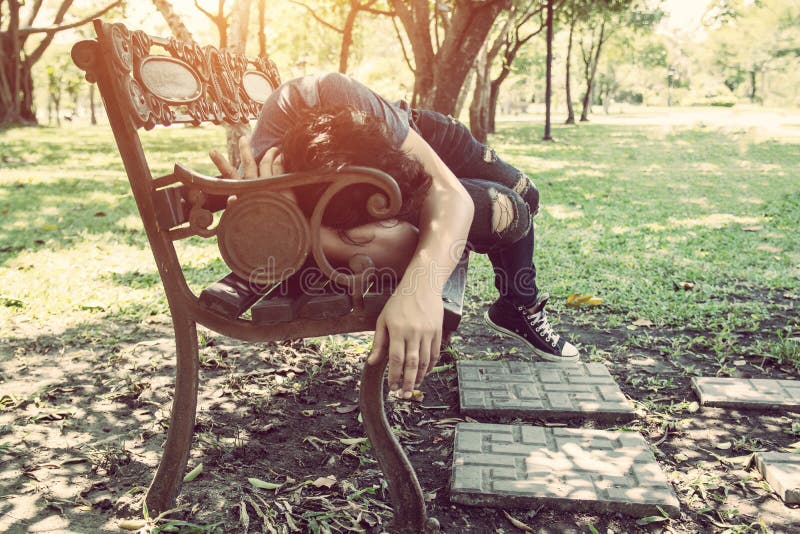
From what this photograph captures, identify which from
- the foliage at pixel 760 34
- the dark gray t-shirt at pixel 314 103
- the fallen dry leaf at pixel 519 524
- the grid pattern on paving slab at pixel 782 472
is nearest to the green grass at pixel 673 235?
the grid pattern on paving slab at pixel 782 472

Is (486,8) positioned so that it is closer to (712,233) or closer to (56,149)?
(712,233)

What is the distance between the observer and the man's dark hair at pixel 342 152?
5.83 ft

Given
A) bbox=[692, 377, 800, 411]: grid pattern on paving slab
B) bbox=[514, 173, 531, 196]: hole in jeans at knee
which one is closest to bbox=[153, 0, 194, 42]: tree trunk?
bbox=[514, 173, 531, 196]: hole in jeans at knee

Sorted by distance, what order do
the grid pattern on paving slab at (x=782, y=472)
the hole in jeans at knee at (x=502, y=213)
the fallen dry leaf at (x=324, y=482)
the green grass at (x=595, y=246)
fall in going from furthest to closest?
the green grass at (x=595, y=246), the hole in jeans at knee at (x=502, y=213), the fallen dry leaf at (x=324, y=482), the grid pattern on paving slab at (x=782, y=472)

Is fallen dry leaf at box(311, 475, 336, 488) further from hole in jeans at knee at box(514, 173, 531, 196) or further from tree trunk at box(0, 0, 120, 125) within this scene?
tree trunk at box(0, 0, 120, 125)

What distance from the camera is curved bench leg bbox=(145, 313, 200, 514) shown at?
6.48 ft

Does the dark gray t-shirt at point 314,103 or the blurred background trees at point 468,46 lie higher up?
the blurred background trees at point 468,46

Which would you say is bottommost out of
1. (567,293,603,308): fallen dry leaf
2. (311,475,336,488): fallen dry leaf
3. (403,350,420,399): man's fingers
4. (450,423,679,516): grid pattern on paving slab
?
(311,475,336,488): fallen dry leaf

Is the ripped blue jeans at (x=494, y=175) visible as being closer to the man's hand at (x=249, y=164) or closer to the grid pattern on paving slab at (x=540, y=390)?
the grid pattern on paving slab at (x=540, y=390)

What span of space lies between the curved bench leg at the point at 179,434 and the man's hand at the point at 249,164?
1.54ft

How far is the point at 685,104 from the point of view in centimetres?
6284

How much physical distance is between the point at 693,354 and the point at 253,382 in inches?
85.6

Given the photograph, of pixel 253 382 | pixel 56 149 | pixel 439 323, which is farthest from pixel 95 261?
pixel 56 149

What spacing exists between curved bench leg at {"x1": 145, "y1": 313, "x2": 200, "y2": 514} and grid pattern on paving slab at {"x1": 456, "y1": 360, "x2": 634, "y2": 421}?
1160mm
